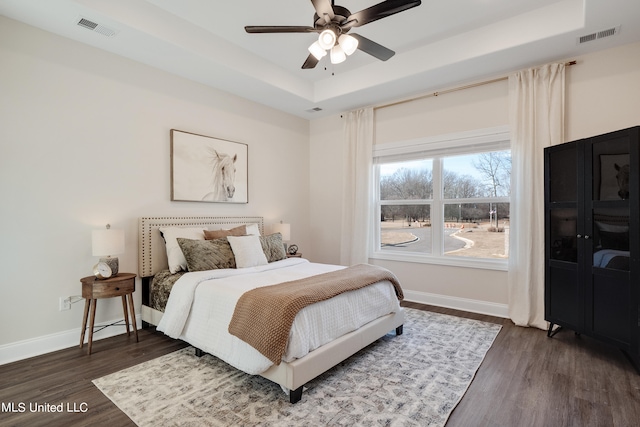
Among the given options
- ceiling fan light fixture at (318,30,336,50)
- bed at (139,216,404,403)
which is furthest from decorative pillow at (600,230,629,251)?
ceiling fan light fixture at (318,30,336,50)

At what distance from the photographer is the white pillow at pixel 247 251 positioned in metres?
3.48

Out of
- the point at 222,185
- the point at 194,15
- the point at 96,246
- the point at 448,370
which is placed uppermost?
the point at 194,15

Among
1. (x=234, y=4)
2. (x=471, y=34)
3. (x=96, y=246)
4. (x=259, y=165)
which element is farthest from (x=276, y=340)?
(x=471, y=34)

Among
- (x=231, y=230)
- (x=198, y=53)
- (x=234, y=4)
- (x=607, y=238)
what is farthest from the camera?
(x=231, y=230)

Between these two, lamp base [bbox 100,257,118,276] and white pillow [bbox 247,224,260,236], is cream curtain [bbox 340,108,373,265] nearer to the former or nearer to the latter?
white pillow [bbox 247,224,260,236]

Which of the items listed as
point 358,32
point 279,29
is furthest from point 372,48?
point 358,32

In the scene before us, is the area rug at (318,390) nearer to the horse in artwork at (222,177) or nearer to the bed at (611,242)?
the bed at (611,242)

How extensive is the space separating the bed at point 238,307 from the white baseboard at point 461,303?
1305 mm

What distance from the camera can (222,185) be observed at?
13.9 feet

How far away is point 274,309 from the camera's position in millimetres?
2135

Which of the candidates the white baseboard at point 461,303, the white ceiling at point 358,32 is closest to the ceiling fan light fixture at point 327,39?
the white ceiling at point 358,32

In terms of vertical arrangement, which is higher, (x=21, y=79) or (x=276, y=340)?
(x=21, y=79)

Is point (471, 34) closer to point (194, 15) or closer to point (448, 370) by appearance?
point (194, 15)

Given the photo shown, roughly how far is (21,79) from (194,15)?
63.0 inches
